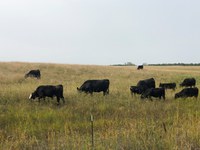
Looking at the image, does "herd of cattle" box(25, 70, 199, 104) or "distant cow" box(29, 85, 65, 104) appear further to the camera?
"herd of cattle" box(25, 70, 199, 104)

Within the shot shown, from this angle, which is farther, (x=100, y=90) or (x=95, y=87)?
(x=95, y=87)

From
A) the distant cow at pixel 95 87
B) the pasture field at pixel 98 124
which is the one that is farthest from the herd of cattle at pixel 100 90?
the pasture field at pixel 98 124

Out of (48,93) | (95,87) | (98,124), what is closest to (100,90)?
(95,87)

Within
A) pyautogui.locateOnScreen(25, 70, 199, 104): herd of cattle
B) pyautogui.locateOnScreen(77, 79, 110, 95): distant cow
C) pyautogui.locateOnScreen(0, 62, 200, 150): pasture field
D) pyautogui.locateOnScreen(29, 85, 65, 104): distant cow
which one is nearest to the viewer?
pyautogui.locateOnScreen(0, 62, 200, 150): pasture field

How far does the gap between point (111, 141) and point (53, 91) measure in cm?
1109

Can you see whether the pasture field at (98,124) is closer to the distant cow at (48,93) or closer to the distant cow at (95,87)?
the distant cow at (48,93)

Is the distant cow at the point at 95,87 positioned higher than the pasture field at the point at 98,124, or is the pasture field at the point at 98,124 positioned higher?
the distant cow at the point at 95,87

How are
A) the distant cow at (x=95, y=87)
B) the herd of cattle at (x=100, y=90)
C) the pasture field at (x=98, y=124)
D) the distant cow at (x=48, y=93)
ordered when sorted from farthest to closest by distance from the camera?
the distant cow at (x=95, y=87) → the herd of cattle at (x=100, y=90) → the distant cow at (x=48, y=93) → the pasture field at (x=98, y=124)

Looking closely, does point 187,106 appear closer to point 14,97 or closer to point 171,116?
point 171,116

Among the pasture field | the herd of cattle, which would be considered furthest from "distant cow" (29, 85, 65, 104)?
the pasture field

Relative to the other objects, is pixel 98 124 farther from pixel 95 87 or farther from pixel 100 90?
pixel 95 87

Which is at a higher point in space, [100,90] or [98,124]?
[100,90]

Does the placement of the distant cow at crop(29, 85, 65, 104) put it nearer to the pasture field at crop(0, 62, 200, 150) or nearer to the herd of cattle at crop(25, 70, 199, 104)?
the herd of cattle at crop(25, 70, 199, 104)

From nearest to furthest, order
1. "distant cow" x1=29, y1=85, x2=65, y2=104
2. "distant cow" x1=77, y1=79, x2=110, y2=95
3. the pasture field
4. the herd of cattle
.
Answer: the pasture field, "distant cow" x1=29, y1=85, x2=65, y2=104, the herd of cattle, "distant cow" x1=77, y1=79, x2=110, y2=95
